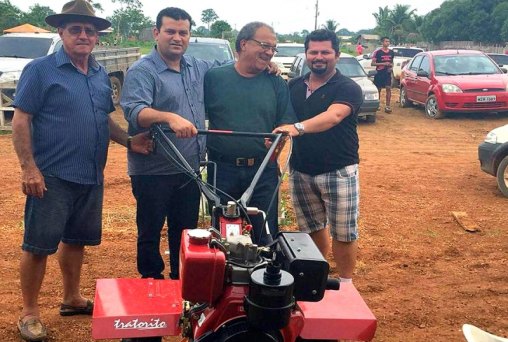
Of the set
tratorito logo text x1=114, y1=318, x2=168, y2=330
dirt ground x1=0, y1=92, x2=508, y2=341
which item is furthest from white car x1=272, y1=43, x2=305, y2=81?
tratorito logo text x1=114, y1=318, x2=168, y2=330

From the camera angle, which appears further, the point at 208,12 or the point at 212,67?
the point at 208,12

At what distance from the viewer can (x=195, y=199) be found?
4238mm

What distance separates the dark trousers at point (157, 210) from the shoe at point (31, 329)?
29.2 inches

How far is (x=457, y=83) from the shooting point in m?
14.0

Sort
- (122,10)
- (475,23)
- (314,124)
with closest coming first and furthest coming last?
(314,124), (475,23), (122,10)

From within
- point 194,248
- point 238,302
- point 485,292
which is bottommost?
point 485,292

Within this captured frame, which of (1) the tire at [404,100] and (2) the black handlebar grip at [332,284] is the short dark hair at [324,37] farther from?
(1) the tire at [404,100]

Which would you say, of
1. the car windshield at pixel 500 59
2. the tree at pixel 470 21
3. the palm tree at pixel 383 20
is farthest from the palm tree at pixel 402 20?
the car windshield at pixel 500 59

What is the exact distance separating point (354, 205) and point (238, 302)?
6.62 ft

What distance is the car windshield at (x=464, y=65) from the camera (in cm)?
1466

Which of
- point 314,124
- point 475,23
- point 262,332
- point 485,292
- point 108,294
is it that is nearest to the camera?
point 262,332

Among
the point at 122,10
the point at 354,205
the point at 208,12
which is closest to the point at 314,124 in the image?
the point at 354,205

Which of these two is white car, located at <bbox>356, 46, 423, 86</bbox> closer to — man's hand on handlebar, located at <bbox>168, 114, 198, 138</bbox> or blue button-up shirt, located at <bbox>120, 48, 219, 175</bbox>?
blue button-up shirt, located at <bbox>120, 48, 219, 175</bbox>

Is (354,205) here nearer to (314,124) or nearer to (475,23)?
(314,124)
